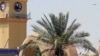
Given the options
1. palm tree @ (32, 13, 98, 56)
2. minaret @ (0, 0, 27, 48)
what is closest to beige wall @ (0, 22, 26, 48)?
minaret @ (0, 0, 27, 48)

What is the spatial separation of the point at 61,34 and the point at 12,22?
66.8ft

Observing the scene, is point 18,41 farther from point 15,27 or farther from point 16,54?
point 16,54

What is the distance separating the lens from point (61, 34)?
3878 cm

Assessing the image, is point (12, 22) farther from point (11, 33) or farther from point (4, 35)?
point (4, 35)

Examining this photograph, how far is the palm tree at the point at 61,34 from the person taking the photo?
38562mm

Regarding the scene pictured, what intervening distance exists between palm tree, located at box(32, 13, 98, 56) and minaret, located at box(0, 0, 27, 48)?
19280 millimetres

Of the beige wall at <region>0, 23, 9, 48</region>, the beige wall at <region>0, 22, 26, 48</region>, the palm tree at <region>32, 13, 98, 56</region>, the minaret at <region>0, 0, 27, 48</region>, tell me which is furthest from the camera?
the beige wall at <region>0, 23, 9, 48</region>

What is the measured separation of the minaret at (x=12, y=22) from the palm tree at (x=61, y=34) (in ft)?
63.3

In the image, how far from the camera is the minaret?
58312 mm

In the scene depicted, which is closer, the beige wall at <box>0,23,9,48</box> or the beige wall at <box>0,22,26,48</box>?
the beige wall at <box>0,22,26,48</box>

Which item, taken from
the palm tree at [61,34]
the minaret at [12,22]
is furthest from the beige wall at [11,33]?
the palm tree at [61,34]

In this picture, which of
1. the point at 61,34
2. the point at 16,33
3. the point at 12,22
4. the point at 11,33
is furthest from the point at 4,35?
the point at 61,34

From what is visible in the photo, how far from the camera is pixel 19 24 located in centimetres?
5884

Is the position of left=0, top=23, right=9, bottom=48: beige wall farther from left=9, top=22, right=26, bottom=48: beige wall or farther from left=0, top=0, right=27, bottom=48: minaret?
left=9, top=22, right=26, bottom=48: beige wall
